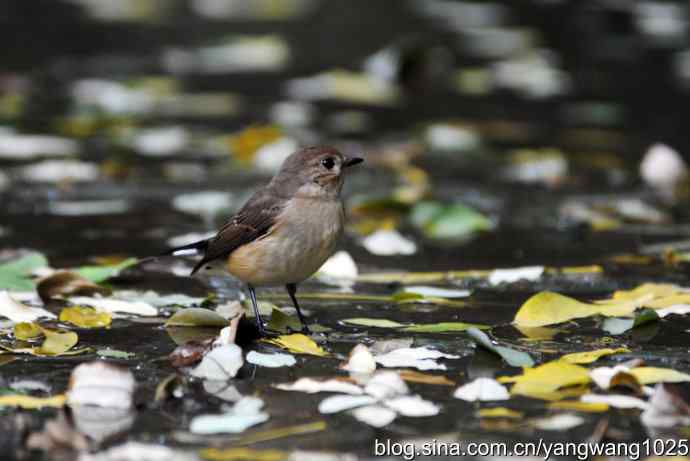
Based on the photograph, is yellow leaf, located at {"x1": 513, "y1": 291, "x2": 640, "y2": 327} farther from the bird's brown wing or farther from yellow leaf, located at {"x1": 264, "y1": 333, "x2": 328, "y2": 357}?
the bird's brown wing

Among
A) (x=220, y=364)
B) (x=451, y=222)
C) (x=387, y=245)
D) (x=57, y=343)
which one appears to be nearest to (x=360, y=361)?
(x=220, y=364)

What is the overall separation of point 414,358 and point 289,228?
1.03 m

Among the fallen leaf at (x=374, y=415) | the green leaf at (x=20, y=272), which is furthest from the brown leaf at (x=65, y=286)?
the fallen leaf at (x=374, y=415)

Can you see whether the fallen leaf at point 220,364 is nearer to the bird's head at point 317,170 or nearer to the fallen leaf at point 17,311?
the fallen leaf at point 17,311

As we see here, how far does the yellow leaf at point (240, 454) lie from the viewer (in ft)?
11.8

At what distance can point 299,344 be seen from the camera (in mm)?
4848

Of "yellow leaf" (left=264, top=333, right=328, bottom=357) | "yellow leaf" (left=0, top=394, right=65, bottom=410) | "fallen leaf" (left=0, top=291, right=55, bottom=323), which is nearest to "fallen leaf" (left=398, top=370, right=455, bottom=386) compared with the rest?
"yellow leaf" (left=264, top=333, right=328, bottom=357)

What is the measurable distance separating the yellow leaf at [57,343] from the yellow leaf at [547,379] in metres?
1.69

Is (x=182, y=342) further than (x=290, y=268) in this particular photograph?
No

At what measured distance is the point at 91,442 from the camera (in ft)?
12.1

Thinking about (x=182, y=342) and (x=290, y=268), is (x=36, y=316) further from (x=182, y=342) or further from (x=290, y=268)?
(x=290, y=268)

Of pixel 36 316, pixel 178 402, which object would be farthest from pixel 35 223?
pixel 178 402

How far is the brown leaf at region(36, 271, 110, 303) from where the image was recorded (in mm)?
5617

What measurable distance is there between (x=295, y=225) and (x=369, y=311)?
565 mm
